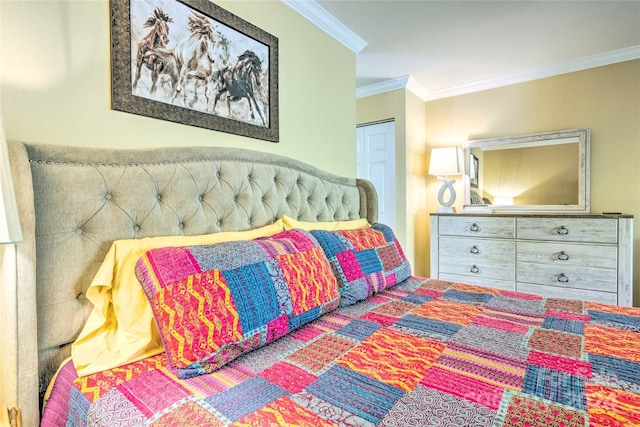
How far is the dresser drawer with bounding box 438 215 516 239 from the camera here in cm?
291

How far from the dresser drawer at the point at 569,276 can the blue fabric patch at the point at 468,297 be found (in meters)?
1.53

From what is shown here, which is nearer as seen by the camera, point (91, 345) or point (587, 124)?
point (91, 345)

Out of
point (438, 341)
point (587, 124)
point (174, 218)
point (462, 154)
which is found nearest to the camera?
point (438, 341)

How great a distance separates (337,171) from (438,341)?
1.56 m

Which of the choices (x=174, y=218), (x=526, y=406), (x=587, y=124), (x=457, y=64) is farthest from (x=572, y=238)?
(x=174, y=218)

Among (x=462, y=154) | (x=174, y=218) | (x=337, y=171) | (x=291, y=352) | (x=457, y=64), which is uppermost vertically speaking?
(x=457, y=64)

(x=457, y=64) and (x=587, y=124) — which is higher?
(x=457, y=64)

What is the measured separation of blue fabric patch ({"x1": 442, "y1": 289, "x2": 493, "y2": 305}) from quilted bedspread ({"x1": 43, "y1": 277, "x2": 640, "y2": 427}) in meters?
0.24

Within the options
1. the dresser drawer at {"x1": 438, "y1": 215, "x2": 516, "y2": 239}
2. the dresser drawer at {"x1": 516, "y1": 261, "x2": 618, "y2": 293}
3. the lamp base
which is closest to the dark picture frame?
the dresser drawer at {"x1": 438, "y1": 215, "x2": 516, "y2": 239}

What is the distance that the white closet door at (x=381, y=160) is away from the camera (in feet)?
11.7

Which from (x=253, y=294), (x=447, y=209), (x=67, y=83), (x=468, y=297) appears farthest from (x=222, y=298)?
(x=447, y=209)

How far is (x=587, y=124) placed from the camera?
2.99 metres

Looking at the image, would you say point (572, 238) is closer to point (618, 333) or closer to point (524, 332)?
point (618, 333)

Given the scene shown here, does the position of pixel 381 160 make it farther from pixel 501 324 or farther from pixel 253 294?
pixel 253 294
